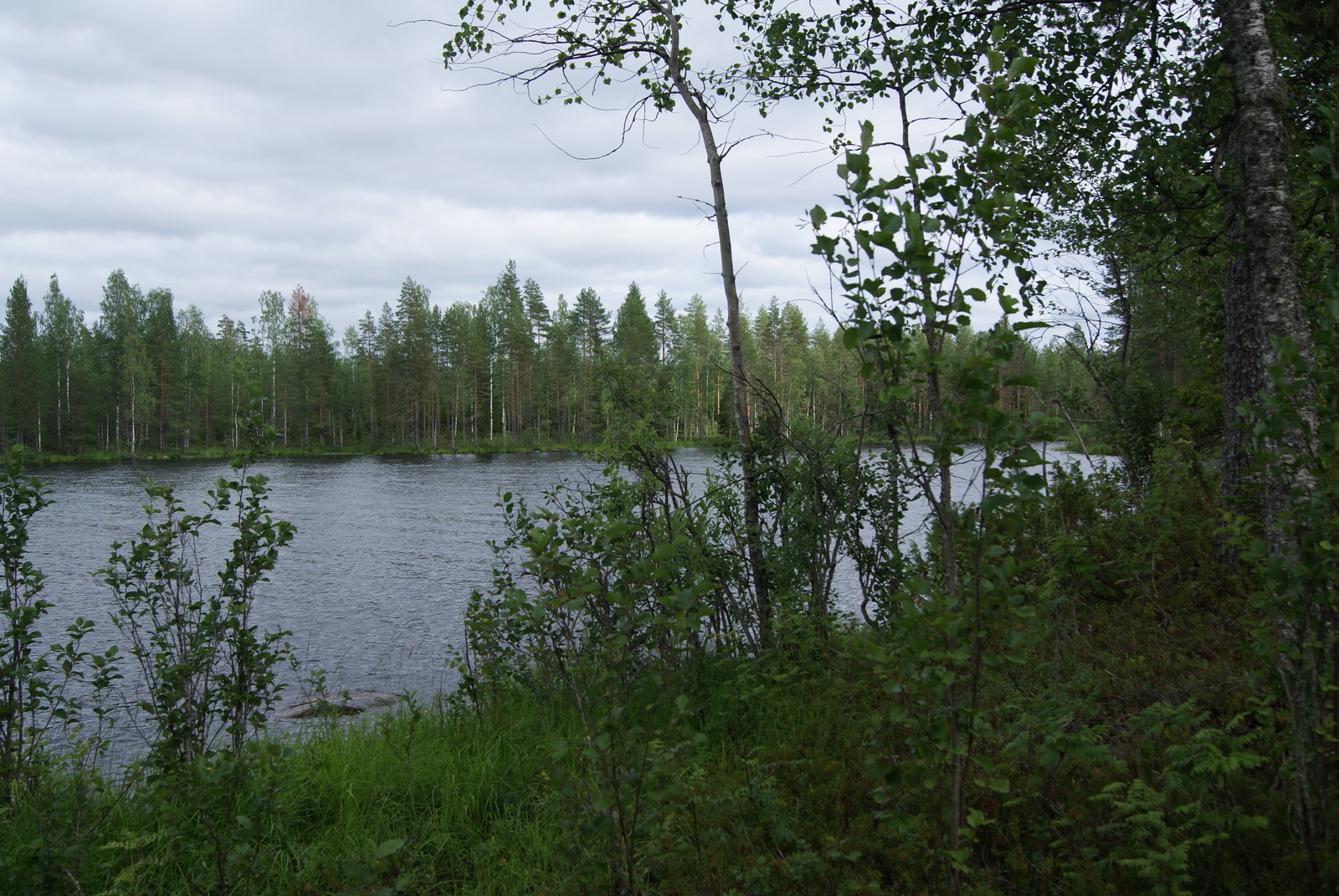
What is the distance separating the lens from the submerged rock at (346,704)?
6.85 m

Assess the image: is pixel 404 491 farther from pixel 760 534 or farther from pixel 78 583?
pixel 760 534

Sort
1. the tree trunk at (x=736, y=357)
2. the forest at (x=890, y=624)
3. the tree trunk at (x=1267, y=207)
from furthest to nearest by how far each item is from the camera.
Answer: the tree trunk at (x=736, y=357)
the tree trunk at (x=1267, y=207)
the forest at (x=890, y=624)

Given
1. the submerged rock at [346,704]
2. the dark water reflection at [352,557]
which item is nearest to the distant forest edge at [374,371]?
the dark water reflection at [352,557]

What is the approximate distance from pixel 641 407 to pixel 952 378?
4.22m

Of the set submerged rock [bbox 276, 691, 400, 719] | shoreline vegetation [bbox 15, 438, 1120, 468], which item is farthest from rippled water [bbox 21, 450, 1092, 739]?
shoreline vegetation [bbox 15, 438, 1120, 468]

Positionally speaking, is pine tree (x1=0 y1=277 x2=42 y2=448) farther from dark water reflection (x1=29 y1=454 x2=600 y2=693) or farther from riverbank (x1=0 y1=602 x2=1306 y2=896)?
riverbank (x1=0 y1=602 x2=1306 y2=896)

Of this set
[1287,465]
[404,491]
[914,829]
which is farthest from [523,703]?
[404,491]

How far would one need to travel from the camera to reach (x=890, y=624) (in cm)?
558

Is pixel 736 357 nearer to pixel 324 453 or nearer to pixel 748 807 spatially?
pixel 748 807

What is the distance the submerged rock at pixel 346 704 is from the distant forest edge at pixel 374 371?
43592mm

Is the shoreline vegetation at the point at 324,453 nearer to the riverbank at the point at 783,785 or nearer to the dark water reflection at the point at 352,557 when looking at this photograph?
the dark water reflection at the point at 352,557

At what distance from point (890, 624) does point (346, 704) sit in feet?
16.6

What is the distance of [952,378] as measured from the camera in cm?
Answer: 213

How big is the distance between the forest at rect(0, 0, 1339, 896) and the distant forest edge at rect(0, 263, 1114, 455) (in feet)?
144
